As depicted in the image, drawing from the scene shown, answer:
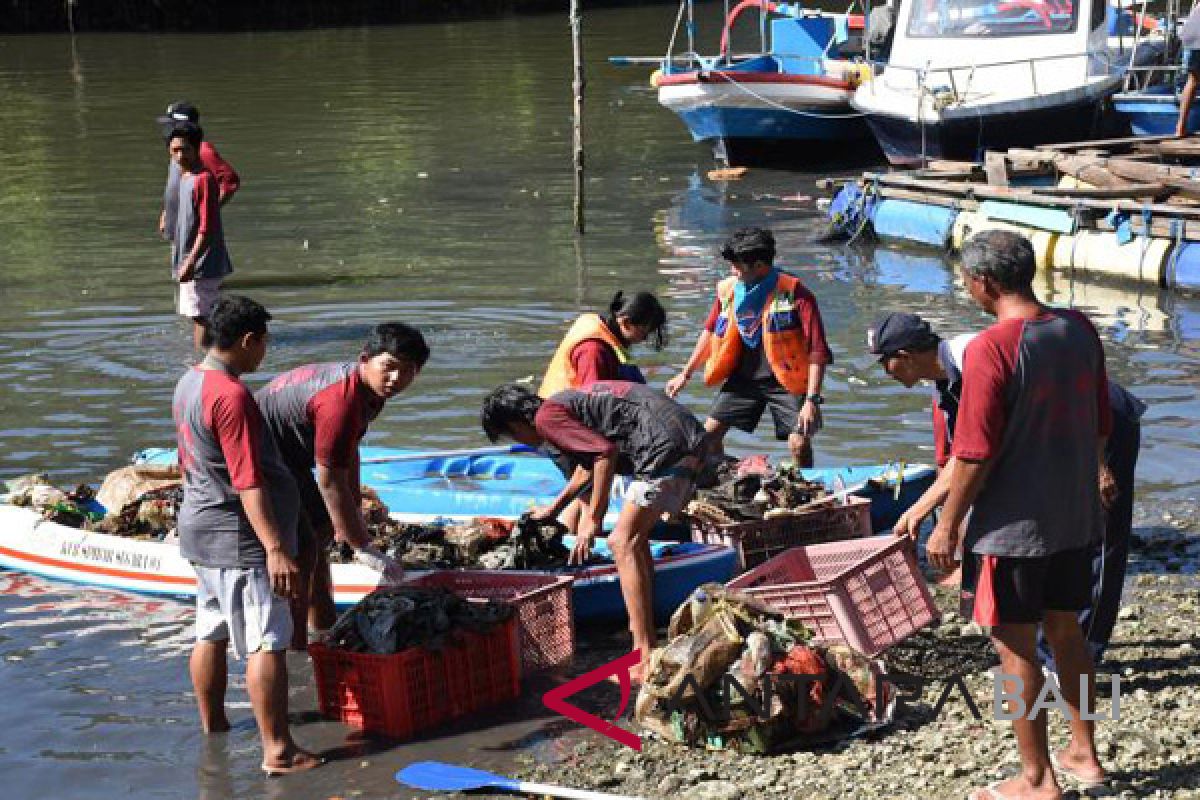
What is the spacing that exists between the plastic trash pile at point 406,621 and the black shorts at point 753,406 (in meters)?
2.90

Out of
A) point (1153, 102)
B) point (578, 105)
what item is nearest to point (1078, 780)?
point (578, 105)

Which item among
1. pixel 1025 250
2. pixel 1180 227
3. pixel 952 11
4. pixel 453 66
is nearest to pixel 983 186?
pixel 1180 227

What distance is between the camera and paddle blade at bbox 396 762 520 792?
6852 millimetres

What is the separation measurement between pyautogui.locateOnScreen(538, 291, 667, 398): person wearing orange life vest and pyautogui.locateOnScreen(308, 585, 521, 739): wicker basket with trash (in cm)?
144

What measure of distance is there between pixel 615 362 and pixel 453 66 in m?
31.0

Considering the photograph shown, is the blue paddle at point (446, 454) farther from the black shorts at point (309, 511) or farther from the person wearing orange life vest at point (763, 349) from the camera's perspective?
the black shorts at point (309, 511)

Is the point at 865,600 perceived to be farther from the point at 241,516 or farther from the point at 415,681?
the point at 241,516

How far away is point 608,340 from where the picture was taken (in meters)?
8.82

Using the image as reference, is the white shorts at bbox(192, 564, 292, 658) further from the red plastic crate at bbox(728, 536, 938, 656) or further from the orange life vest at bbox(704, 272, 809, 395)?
the orange life vest at bbox(704, 272, 809, 395)

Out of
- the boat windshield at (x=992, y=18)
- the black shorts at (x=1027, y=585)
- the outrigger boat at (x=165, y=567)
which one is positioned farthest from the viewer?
the boat windshield at (x=992, y=18)

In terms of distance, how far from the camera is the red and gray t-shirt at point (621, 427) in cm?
783

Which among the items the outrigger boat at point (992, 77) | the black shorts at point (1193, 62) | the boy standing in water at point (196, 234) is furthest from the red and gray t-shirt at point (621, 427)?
the outrigger boat at point (992, 77)

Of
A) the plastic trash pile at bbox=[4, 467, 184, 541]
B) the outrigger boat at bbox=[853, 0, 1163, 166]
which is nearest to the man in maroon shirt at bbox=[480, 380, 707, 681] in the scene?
the plastic trash pile at bbox=[4, 467, 184, 541]

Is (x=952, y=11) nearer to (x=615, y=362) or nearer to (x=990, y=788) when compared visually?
(x=615, y=362)
